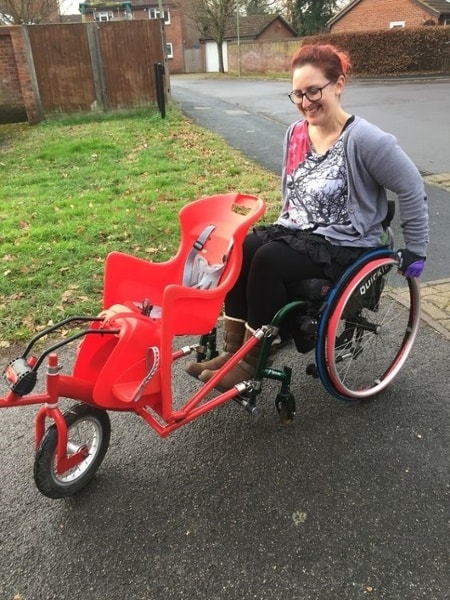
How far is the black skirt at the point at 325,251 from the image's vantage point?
7.39 ft

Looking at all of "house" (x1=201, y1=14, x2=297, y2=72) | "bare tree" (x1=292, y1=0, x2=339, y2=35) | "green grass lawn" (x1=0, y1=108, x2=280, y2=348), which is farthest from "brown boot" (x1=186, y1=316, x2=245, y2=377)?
"house" (x1=201, y1=14, x2=297, y2=72)

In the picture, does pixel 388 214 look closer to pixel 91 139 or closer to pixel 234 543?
pixel 234 543

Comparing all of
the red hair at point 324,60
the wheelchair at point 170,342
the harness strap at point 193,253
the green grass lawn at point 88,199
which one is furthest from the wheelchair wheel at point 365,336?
the green grass lawn at point 88,199

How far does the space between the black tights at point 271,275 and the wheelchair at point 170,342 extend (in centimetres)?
6

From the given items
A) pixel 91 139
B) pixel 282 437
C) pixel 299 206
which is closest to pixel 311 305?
pixel 299 206

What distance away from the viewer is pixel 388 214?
2.39m

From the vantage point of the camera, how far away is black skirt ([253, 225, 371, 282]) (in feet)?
7.39

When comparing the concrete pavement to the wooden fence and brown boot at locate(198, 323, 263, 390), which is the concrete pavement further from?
the wooden fence

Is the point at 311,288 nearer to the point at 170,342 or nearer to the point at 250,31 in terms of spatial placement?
the point at 170,342

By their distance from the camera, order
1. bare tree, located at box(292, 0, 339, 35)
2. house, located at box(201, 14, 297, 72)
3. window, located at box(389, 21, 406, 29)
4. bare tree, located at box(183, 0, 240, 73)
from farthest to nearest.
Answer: house, located at box(201, 14, 297, 72) < bare tree, located at box(292, 0, 339, 35) < bare tree, located at box(183, 0, 240, 73) < window, located at box(389, 21, 406, 29)

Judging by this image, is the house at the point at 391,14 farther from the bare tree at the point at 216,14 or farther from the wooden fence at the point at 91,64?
the wooden fence at the point at 91,64

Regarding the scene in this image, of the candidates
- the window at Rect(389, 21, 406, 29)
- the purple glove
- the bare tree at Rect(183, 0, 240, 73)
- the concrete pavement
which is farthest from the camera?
the bare tree at Rect(183, 0, 240, 73)

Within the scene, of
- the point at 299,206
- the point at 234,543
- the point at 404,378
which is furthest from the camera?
the point at 404,378

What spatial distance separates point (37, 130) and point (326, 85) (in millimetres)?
10853
